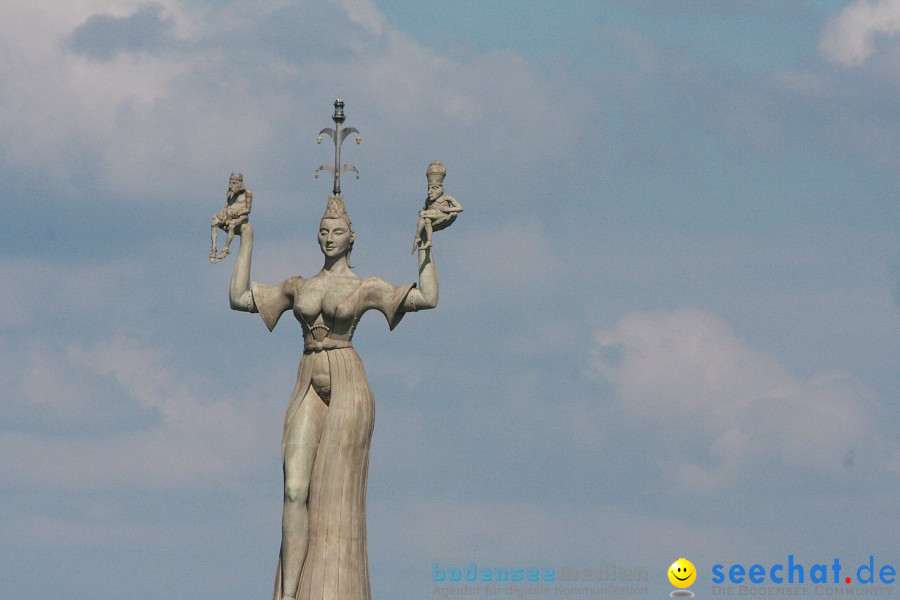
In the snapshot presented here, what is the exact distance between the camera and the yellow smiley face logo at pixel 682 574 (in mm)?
38219

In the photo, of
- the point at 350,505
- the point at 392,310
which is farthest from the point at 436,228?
the point at 350,505

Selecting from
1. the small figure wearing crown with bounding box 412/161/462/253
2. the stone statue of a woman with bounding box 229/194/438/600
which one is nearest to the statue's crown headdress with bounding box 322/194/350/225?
the stone statue of a woman with bounding box 229/194/438/600

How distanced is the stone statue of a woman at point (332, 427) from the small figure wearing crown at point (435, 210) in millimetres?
256

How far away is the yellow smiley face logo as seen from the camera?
125 feet

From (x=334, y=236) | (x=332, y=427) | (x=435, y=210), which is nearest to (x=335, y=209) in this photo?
(x=334, y=236)

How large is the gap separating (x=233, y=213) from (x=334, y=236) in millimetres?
1734

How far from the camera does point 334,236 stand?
121 ft

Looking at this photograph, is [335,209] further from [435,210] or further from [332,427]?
[332,427]

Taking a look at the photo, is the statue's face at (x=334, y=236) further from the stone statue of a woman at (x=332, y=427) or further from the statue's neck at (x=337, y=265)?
the statue's neck at (x=337, y=265)

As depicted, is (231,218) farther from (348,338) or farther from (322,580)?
(322,580)

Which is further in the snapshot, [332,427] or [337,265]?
[337,265]

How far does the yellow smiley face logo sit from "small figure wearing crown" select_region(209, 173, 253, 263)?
8500 mm

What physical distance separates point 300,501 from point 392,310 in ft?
10.2

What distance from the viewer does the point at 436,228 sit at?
3650cm
